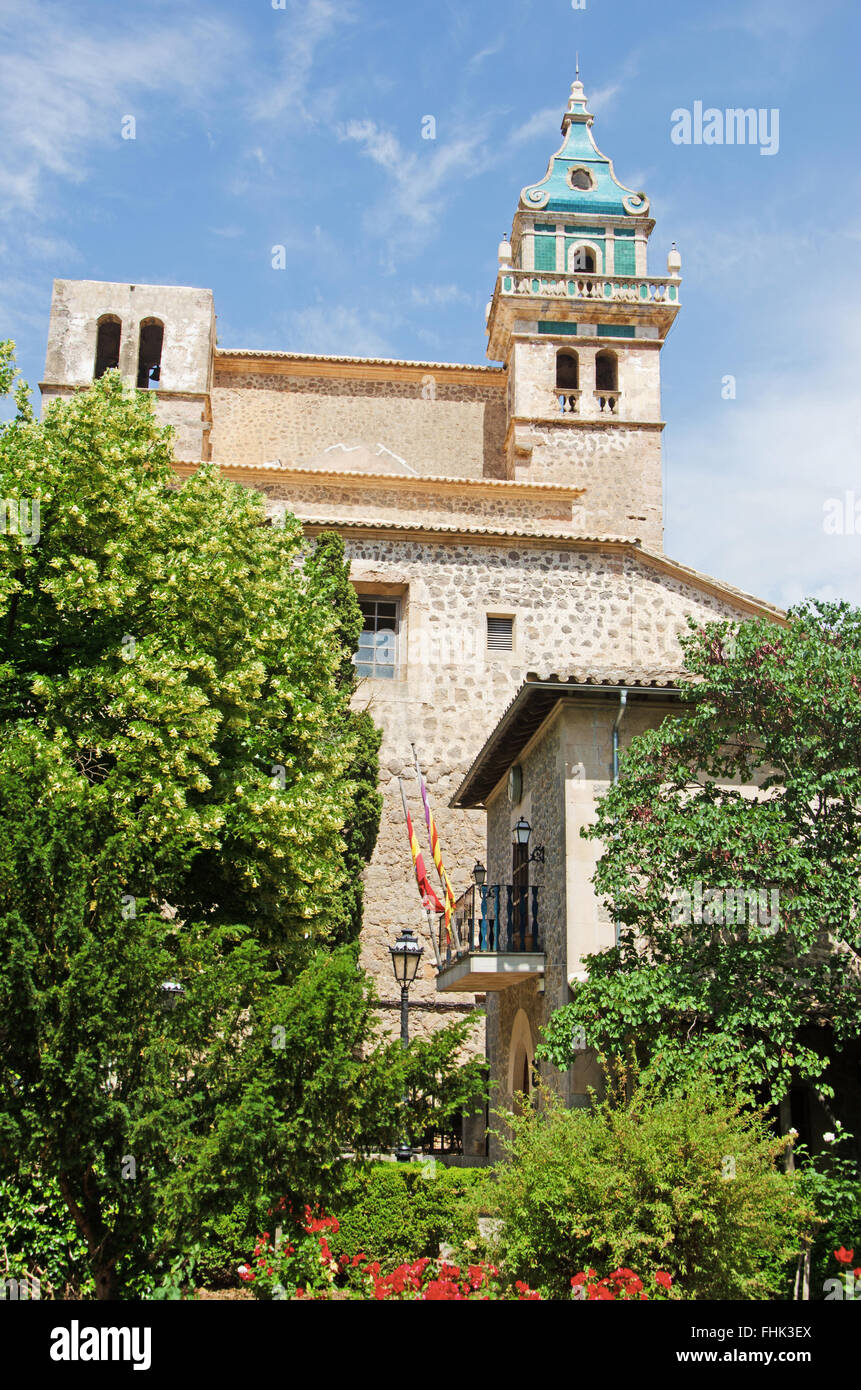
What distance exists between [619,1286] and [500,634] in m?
17.4

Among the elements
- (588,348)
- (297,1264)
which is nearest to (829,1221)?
(297,1264)

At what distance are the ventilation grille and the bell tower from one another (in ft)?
21.1

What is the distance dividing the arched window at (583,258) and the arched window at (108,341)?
1199cm

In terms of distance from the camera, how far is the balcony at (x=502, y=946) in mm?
13258

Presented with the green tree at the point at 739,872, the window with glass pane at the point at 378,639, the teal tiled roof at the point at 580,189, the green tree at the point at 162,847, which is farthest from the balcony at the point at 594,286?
the green tree at the point at 739,872

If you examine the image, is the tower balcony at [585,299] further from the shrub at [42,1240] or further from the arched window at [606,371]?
the shrub at [42,1240]

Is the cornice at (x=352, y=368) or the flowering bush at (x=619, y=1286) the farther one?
the cornice at (x=352, y=368)

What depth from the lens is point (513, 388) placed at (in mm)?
31234

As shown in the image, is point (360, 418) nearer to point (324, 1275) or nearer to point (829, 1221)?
point (829, 1221)

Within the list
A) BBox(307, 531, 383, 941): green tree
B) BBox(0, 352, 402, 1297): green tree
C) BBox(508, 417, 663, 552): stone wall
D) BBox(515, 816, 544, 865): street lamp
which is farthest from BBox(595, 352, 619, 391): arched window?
A: BBox(515, 816, 544, 865): street lamp

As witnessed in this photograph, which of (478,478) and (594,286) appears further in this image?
(594,286)

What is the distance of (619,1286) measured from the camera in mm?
7570

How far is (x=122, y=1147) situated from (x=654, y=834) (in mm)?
5358

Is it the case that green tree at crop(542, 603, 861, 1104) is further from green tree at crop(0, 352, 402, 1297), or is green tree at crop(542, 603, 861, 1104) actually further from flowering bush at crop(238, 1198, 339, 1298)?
flowering bush at crop(238, 1198, 339, 1298)
